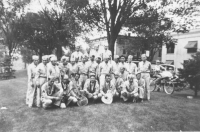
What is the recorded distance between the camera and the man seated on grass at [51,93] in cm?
625

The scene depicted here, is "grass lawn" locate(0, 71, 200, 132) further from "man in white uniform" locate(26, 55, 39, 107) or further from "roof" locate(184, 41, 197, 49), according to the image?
"roof" locate(184, 41, 197, 49)

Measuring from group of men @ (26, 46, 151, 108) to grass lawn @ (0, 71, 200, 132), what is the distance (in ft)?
1.68

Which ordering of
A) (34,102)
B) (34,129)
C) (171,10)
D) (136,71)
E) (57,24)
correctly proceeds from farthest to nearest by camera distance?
(57,24), (171,10), (136,71), (34,102), (34,129)

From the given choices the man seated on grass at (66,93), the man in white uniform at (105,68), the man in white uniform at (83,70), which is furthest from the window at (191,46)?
the man seated on grass at (66,93)

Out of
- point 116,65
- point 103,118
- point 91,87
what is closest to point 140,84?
point 116,65

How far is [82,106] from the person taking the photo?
662cm

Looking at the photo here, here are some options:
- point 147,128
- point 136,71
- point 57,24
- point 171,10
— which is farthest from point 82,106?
point 57,24

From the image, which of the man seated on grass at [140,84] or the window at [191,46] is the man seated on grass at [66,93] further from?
the window at [191,46]

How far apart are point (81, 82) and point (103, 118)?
125 inches

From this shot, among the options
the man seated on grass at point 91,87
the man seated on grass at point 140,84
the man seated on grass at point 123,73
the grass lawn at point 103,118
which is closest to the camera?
the grass lawn at point 103,118

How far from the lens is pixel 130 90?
24.5ft

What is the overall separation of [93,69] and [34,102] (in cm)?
312

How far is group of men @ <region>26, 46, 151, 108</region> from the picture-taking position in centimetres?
648

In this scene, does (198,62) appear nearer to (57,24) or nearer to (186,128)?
(186,128)
